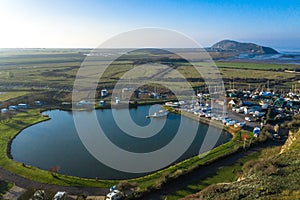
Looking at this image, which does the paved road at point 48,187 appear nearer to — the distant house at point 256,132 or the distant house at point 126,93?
the distant house at point 256,132

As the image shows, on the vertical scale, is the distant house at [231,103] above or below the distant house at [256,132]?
above

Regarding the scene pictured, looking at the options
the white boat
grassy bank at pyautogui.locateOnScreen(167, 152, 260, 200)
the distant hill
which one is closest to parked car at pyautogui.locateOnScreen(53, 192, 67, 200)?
grassy bank at pyautogui.locateOnScreen(167, 152, 260, 200)

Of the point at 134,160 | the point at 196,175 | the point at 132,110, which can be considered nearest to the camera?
the point at 196,175

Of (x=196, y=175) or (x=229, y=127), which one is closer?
(x=196, y=175)

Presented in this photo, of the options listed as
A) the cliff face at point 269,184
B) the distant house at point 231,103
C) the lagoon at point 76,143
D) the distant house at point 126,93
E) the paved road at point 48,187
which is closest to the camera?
the cliff face at point 269,184

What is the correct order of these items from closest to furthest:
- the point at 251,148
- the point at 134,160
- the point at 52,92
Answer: the point at 134,160, the point at 251,148, the point at 52,92

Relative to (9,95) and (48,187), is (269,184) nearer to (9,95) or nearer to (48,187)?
(48,187)

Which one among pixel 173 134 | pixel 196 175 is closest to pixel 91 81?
pixel 173 134

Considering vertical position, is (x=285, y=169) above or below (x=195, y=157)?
above

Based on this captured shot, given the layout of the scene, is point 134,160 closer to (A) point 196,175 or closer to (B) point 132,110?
(A) point 196,175

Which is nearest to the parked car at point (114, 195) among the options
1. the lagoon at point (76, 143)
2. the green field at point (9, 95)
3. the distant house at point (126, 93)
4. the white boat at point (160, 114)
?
the lagoon at point (76, 143)

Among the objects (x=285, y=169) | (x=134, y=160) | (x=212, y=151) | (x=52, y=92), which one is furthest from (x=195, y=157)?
(x=52, y=92)
